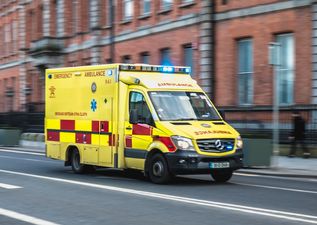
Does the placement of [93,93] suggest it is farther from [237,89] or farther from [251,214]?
[237,89]

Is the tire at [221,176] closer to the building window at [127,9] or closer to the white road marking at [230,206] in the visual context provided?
the white road marking at [230,206]

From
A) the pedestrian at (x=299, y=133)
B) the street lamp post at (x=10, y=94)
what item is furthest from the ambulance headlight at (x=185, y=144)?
the street lamp post at (x=10, y=94)

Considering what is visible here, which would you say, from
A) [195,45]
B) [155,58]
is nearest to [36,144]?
[155,58]

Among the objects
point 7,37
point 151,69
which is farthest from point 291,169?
point 7,37

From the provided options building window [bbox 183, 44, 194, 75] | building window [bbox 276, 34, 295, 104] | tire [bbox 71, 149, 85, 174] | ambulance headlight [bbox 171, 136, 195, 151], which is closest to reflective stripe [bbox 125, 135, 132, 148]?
ambulance headlight [bbox 171, 136, 195, 151]

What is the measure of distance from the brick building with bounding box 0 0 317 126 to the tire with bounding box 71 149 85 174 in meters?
6.23

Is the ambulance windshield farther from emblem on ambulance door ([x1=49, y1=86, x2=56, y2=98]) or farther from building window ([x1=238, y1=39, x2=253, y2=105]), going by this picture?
building window ([x1=238, y1=39, x2=253, y2=105])

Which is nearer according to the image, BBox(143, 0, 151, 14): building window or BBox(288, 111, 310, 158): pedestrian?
BBox(288, 111, 310, 158): pedestrian

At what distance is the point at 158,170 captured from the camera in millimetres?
13328

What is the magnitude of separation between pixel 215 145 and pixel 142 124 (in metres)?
1.74

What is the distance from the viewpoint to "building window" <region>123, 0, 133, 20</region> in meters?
34.6

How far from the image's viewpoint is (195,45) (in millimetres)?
27844

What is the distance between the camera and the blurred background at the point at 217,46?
22.6 metres

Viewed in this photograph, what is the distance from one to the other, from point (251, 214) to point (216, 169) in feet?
12.5
